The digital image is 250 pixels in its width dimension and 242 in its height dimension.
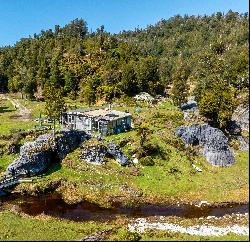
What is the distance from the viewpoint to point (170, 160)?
8012cm

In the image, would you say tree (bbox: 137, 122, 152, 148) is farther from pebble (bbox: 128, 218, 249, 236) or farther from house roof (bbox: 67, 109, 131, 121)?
pebble (bbox: 128, 218, 249, 236)

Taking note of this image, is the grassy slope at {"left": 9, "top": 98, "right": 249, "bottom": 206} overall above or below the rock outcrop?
below

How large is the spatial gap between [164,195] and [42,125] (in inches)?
1465

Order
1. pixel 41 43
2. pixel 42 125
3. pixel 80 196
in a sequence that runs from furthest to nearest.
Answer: pixel 41 43, pixel 42 125, pixel 80 196

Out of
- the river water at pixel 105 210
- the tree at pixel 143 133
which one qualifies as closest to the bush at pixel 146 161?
the tree at pixel 143 133

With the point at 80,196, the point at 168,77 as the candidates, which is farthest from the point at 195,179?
the point at 168,77

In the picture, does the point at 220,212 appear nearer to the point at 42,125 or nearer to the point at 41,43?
the point at 42,125

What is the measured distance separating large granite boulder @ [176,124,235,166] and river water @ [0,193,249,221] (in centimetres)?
1692

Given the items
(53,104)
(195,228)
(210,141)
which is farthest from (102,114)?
(195,228)

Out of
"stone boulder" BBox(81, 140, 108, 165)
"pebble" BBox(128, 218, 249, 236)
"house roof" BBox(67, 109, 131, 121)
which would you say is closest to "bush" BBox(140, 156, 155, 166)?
"stone boulder" BBox(81, 140, 108, 165)

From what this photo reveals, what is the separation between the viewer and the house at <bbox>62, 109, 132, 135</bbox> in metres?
87.2

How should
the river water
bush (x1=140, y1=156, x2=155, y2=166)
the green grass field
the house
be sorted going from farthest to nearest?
the house, bush (x1=140, y1=156, x2=155, y2=166), the river water, the green grass field

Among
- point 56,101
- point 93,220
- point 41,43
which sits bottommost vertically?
point 93,220

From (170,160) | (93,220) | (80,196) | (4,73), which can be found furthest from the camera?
(4,73)
